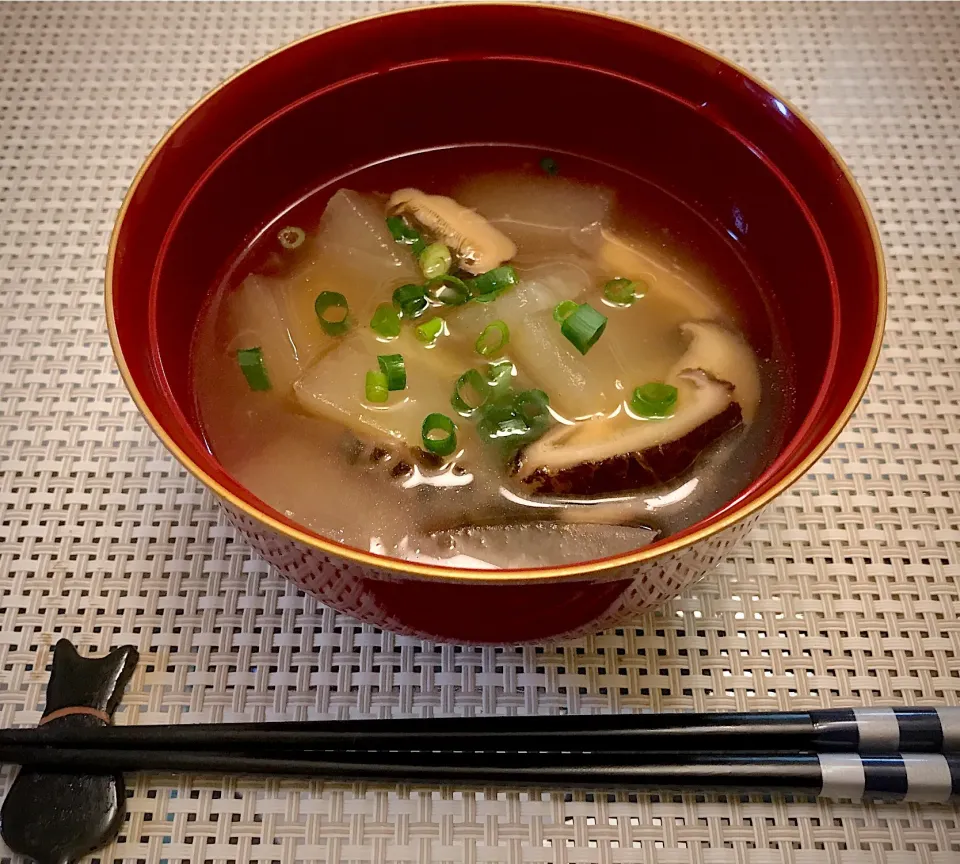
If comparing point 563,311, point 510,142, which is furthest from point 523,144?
point 563,311

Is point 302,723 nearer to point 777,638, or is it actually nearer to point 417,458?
point 417,458

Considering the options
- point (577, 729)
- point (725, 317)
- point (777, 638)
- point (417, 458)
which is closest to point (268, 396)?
point (417, 458)

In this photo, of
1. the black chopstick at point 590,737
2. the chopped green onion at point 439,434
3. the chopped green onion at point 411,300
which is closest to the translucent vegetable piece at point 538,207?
the chopped green onion at point 411,300

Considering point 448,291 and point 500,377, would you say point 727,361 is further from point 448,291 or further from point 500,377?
point 448,291

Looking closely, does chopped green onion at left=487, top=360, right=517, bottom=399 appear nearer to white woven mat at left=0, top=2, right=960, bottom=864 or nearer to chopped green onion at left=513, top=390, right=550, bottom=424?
chopped green onion at left=513, top=390, right=550, bottom=424

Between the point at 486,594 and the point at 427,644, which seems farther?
the point at 427,644

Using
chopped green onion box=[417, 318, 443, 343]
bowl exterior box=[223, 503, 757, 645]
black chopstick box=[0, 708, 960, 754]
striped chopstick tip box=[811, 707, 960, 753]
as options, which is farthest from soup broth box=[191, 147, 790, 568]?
striped chopstick tip box=[811, 707, 960, 753]
